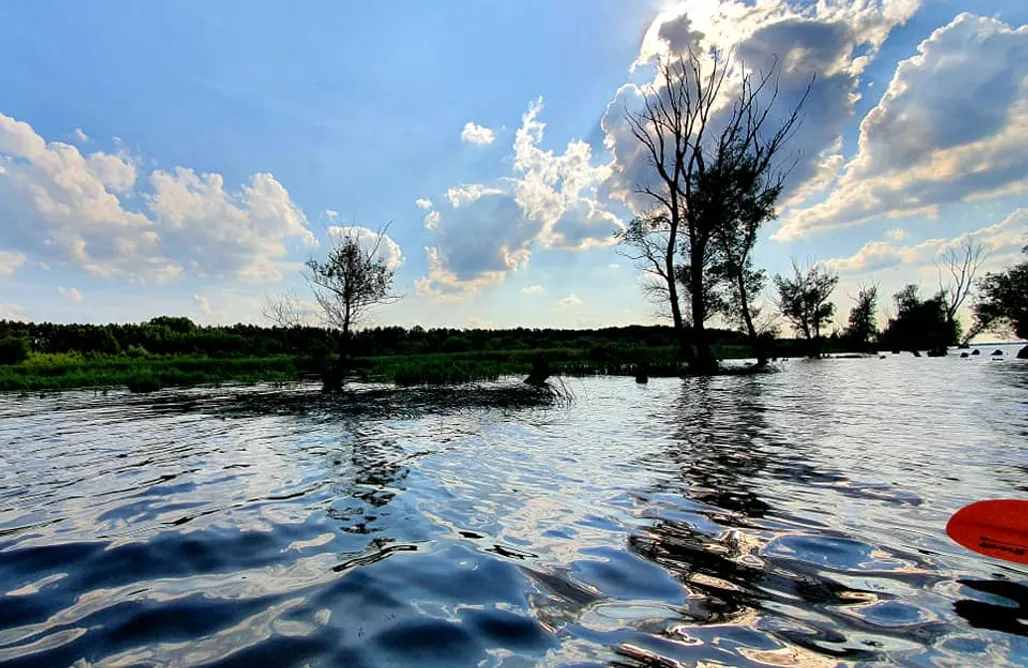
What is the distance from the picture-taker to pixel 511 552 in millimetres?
3525

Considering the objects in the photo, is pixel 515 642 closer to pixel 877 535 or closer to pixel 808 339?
pixel 877 535

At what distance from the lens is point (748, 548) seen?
11.4 feet

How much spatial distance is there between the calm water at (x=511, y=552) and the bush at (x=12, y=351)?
4745 cm

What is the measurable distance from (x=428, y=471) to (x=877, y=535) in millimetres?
4423

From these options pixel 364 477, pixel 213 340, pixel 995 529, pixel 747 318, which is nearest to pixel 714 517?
pixel 995 529

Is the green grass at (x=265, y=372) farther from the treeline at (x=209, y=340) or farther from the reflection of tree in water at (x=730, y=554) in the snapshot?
the reflection of tree in water at (x=730, y=554)

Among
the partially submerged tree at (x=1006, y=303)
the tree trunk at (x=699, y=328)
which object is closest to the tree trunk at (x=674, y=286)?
the tree trunk at (x=699, y=328)

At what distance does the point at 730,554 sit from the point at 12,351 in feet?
190

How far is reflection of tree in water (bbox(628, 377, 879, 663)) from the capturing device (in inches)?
98.8

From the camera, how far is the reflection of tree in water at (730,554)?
8.23ft

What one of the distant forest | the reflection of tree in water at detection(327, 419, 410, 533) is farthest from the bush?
the reflection of tree in water at detection(327, 419, 410, 533)

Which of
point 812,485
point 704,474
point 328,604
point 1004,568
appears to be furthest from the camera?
point 704,474

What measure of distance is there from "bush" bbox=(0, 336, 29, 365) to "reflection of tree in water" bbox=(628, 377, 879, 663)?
5558 cm

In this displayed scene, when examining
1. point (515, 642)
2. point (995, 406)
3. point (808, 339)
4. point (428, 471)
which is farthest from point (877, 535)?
point (808, 339)
